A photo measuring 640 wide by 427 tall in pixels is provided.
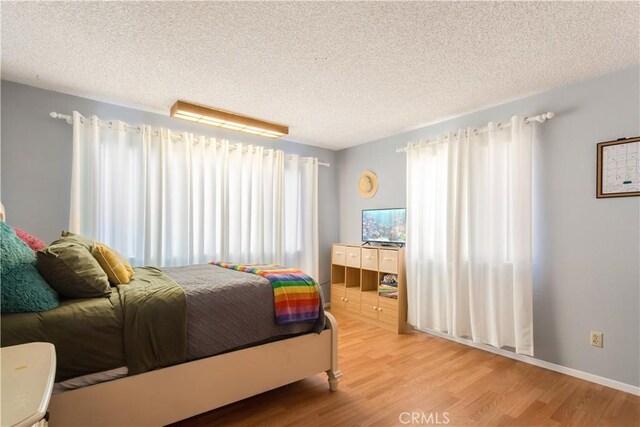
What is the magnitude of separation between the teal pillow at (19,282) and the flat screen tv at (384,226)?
3.41 meters

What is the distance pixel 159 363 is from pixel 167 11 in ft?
6.39

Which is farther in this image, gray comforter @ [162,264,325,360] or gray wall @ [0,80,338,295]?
gray wall @ [0,80,338,295]

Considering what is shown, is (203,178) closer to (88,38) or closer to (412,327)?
(88,38)

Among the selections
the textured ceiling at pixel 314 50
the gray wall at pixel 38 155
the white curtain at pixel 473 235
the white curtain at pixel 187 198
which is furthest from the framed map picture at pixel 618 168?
the gray wall at pixel 38 155

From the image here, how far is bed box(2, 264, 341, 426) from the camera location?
1491mm

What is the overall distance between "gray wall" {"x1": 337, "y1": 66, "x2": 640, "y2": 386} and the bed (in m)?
2.00

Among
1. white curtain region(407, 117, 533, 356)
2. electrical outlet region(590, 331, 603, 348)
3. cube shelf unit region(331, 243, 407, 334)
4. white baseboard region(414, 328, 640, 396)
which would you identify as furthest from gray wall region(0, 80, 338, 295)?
electrical outlet region(590, 331, 603, 348)

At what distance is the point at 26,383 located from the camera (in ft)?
2.72

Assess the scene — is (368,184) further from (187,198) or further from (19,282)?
(19,282)

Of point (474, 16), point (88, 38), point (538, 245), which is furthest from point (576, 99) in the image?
point (88, 38)

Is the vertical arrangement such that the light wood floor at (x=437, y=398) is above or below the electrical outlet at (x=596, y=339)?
below

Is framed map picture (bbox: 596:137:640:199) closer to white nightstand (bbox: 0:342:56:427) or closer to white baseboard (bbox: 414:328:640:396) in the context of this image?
white baseboard (bbox: 414:328:640:396)

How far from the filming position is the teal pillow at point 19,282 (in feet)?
4.55

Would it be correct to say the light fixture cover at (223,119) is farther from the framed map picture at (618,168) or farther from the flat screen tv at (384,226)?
the framed map picture at (618,168)
